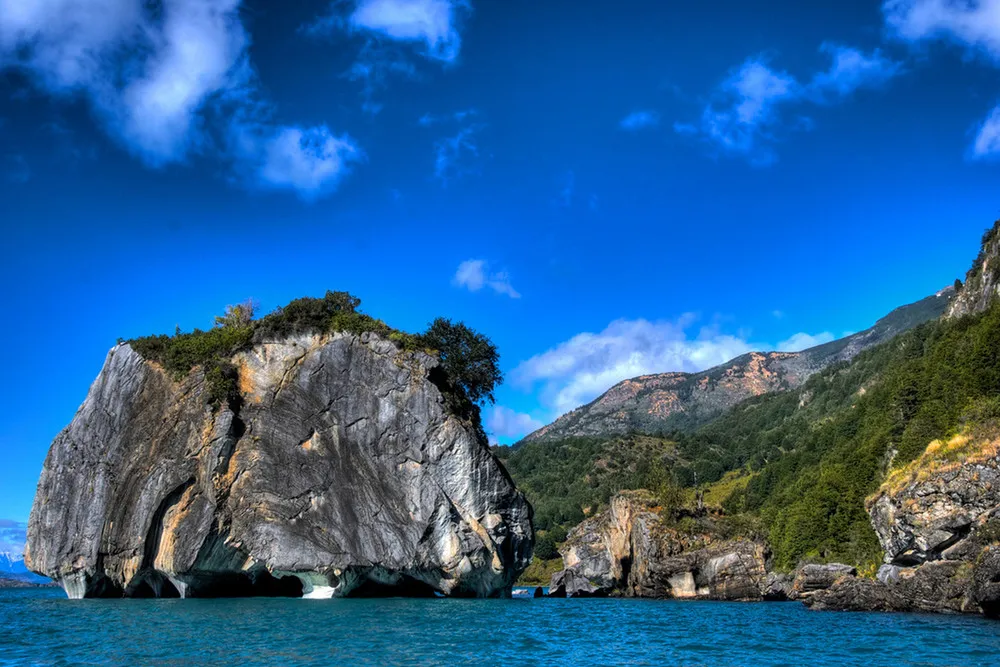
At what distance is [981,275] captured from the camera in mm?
101312

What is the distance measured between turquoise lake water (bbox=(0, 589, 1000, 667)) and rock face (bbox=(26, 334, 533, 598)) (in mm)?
7885

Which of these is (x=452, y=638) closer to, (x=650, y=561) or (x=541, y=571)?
(x=650, y=561)

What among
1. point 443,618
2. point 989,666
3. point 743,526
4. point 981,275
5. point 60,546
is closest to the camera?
point 989,666

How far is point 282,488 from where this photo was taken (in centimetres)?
5181

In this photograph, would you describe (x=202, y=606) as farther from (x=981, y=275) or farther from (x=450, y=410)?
(x=981, y=275)

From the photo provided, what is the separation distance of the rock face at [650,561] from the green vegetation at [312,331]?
33.6 meters

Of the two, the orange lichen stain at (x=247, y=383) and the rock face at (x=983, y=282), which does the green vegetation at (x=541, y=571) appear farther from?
the orange lichen stain at (x=247, y=383)

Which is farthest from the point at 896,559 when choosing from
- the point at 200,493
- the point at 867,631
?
the point at 200,493

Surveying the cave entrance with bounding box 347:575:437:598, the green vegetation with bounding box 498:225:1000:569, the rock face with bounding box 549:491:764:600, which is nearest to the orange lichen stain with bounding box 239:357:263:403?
the cave entrance with bounding box 347:575:437:598

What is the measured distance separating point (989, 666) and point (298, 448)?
43.8 m

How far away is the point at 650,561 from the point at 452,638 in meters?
61.2

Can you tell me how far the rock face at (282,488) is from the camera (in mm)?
50469

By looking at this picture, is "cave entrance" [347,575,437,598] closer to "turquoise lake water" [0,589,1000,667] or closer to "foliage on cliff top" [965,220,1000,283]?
"turquoise lake water" [0,589,1000,667]

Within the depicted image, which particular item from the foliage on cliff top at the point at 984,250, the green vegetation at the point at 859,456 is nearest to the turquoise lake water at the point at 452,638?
the green vegetation at the point at 859,456
